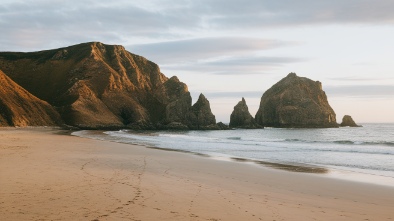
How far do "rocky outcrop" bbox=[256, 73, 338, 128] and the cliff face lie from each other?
41.4m

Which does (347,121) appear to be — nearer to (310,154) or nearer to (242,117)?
(242,117)

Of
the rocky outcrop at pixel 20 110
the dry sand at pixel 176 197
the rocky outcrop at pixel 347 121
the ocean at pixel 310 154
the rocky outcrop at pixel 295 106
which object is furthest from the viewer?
the rocky outcrop at pixel 347 121

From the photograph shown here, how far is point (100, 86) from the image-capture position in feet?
475

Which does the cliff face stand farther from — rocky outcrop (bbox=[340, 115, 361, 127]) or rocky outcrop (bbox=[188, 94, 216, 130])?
rocky outcrop (bbox=[340, 115, 361, 127])

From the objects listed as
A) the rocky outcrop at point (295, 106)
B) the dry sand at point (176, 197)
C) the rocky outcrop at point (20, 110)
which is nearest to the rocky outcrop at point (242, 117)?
the rocky outcrop at point (295, 106)

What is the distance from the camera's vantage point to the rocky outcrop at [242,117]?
14625 cm

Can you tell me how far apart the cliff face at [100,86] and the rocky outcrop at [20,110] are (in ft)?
42.8

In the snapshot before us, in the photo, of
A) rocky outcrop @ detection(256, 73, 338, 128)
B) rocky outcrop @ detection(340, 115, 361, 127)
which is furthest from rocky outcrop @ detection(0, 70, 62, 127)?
rocky outcrop @ detection(340, 115, 361, 127)

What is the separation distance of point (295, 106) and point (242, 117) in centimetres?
2831

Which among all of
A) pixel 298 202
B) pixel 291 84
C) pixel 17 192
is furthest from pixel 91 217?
pixel 291 84

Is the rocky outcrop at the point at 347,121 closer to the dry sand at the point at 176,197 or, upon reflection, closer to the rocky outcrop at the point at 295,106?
the rocky outcrop at the point at 295,106

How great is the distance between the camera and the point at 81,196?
9406 millimetres

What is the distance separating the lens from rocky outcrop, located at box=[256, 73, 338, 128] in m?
157

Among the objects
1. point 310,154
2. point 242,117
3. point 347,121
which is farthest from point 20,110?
point 347,121
